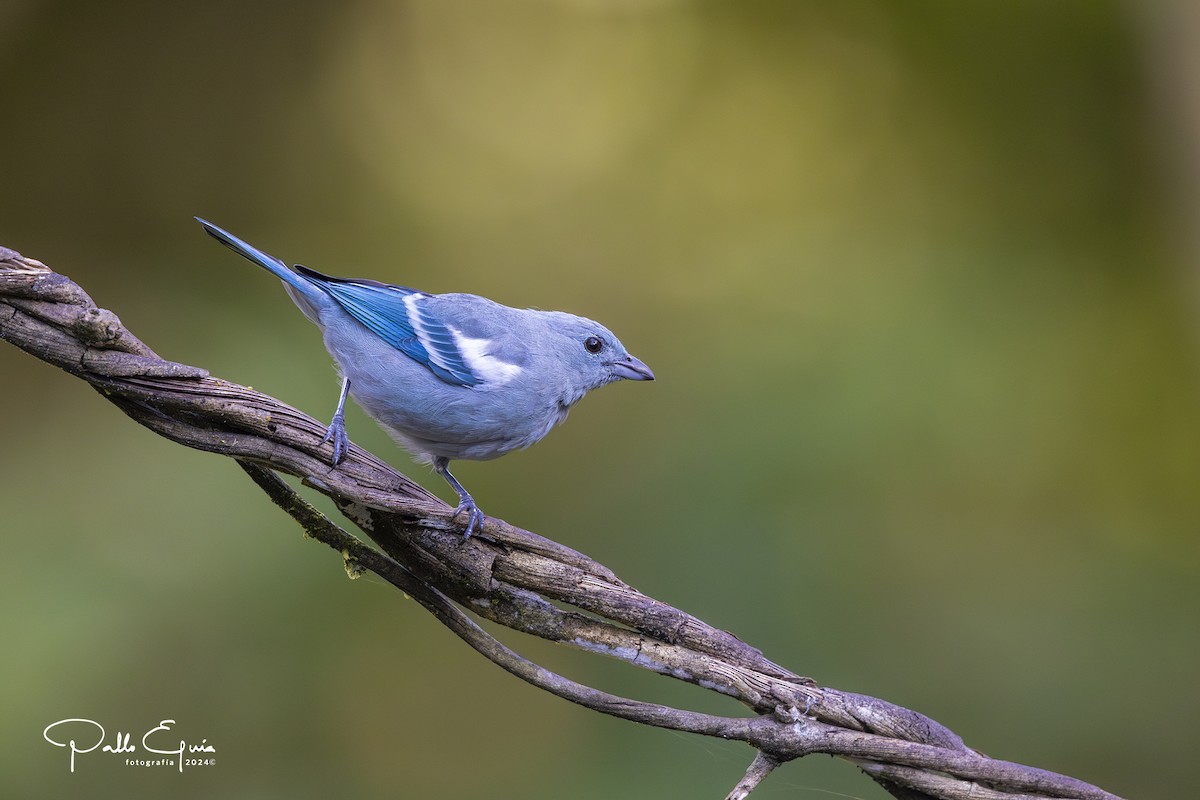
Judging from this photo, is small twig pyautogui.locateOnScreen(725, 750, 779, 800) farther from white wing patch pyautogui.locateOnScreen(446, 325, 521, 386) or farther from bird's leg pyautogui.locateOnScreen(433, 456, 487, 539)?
white wing patch pyautogui.locateOnScreen(446, 325, 521, 386)

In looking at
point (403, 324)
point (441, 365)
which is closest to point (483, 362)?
point (441, 365)

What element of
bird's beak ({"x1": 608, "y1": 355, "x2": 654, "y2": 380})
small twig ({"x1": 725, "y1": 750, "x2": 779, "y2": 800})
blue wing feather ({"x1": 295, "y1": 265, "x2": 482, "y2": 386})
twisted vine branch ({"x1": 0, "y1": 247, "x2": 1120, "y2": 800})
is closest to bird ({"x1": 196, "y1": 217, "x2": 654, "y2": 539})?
blue wing feather ({"x1": 295, "y1": 265, "x2": 482, "y2": 386})

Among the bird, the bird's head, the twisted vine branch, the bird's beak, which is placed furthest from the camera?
the bird's beak

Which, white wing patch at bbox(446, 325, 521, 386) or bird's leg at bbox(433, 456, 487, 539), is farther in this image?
white wing patch at bbox(446, 325, 521, 386)

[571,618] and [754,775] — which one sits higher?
[571,618]

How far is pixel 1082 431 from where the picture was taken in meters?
4.84

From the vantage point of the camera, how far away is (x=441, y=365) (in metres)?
2.74

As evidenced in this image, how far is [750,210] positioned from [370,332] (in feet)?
10.0

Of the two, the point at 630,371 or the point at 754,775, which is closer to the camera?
the point at 754,775

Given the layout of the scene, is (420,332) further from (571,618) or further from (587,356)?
(571,618)

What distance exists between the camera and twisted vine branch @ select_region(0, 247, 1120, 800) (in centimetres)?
175

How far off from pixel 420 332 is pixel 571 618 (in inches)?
49.4

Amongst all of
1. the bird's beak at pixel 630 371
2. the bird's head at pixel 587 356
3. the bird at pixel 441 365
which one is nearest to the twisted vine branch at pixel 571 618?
the bird at pixel 441 365

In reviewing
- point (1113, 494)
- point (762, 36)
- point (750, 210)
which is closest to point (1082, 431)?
point (1113, 494)
